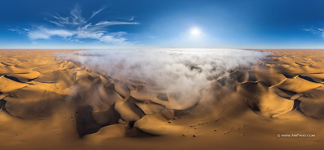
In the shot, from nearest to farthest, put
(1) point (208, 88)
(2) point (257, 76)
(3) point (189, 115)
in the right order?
(3) point (189, 115), (1) point (208, 88), (2) point (257, 76)

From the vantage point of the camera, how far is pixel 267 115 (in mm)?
5094

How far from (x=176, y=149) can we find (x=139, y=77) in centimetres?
750

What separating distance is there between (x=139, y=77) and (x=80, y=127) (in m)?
6.06

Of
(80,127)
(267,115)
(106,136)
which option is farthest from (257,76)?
(80,127)

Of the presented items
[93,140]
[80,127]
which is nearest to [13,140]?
[80,127]

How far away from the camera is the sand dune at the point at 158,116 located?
3666mm

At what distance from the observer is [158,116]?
5.42 m

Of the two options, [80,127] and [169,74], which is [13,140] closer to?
[80,127]

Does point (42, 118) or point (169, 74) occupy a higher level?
point (169, 74)

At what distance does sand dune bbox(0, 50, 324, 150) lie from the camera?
3.67 m

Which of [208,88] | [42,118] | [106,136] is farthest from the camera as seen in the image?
[208,88]

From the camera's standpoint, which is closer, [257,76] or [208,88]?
[208,88]

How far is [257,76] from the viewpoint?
1010cm

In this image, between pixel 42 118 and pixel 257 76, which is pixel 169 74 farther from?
pixel 42 118
